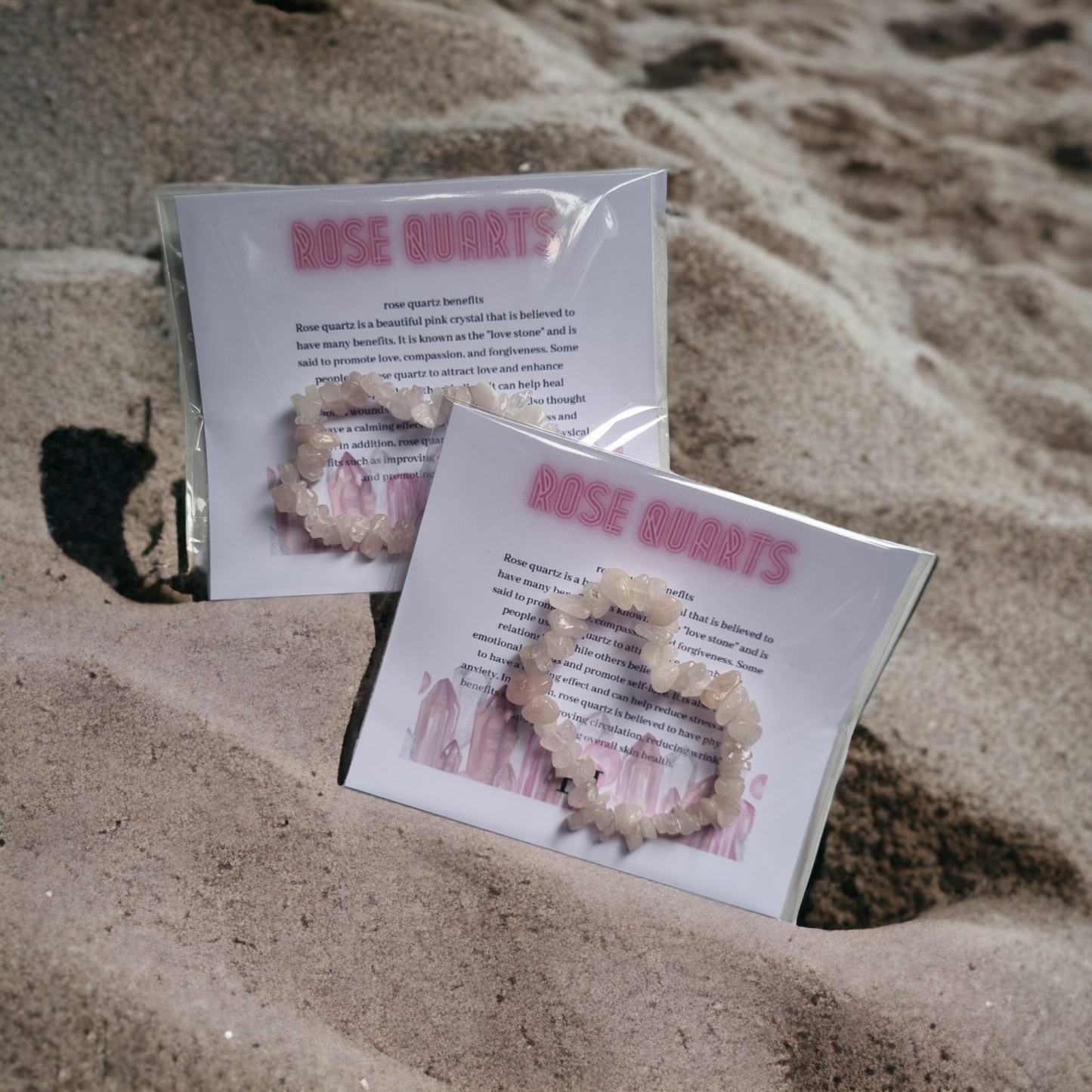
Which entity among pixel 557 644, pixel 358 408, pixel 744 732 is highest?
pixel 358 408

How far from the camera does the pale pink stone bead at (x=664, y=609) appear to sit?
47.4 inches

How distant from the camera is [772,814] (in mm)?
1254

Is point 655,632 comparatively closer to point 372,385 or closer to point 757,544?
point 757,544

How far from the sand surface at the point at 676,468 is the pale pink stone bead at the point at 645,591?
34 cm

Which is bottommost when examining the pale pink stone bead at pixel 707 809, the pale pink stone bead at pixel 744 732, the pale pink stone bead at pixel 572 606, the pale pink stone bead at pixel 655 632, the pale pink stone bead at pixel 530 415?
the pale pink stone bead at pixel 707 809

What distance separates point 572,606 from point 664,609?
137 mm

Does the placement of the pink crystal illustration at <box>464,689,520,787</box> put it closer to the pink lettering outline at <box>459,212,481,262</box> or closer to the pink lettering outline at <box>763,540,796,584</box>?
the pink lettering outline at <box>763,540,796,584</box>

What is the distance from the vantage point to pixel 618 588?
1.20 metres

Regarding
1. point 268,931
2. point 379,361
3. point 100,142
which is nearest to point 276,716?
point 268,931

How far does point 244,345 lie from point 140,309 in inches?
11.0

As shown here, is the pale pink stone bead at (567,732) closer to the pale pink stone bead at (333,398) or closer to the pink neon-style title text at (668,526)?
the pink neon-style title text at (668,526)

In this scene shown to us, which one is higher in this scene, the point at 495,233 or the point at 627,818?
the point at 495,233

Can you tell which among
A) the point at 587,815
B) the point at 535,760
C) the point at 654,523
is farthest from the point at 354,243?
the point at 587,815

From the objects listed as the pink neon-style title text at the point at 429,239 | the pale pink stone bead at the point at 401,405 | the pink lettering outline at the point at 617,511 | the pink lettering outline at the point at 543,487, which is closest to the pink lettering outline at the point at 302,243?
the pink neon-style title text at the point at 429,239
